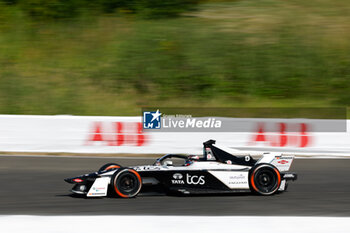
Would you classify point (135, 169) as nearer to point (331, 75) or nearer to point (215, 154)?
point (215, 154)

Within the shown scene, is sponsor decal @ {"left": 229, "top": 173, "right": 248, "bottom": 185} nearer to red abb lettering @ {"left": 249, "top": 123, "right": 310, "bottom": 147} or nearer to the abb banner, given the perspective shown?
the abb banner

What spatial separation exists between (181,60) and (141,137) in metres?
9.59

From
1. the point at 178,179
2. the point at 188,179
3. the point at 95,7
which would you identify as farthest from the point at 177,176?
the point at 95,7

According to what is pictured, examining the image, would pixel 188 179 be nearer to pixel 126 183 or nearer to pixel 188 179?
pixel 188 179

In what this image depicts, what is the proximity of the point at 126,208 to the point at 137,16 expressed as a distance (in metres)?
18.9

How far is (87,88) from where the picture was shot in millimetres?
20984

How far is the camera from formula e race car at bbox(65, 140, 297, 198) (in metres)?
7.83

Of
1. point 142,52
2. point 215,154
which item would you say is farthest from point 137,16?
point 215,154

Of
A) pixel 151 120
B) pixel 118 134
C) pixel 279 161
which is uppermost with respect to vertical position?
pixel 151 120

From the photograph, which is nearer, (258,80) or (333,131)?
(333,131)

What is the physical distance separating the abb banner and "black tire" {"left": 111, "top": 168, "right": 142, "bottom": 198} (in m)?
5.27
